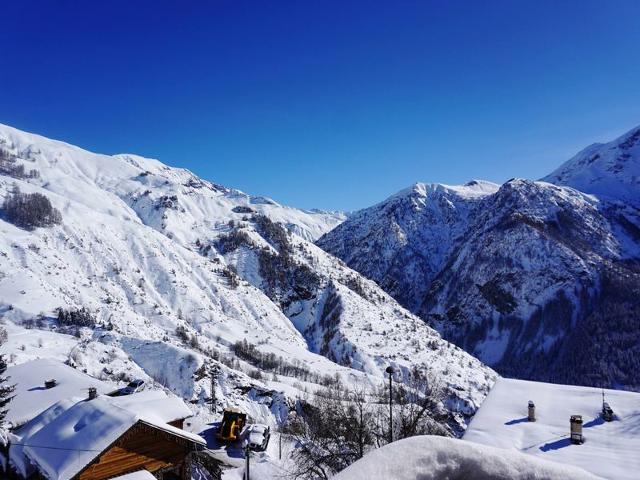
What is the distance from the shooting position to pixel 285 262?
19312 cm

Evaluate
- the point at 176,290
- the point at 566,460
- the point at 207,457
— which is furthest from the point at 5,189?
the point at 566,460

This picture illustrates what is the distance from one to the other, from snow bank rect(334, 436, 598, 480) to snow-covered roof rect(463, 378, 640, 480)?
1071cm

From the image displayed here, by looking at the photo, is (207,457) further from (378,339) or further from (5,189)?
(5,189)

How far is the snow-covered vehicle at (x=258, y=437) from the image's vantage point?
35312 millimetres

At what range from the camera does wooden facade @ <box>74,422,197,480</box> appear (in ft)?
68.2

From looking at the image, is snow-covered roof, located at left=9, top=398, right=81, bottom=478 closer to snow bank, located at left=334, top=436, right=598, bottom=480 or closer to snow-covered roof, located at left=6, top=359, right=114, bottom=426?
snow-covered roof, located at left=6, top=359, right=114, bottom=426

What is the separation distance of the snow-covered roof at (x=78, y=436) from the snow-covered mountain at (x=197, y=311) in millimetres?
47608

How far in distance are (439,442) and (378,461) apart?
1.86ft

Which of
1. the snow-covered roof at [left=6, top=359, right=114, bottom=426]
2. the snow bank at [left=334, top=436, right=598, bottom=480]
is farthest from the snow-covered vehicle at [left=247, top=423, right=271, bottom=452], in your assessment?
the snow bank at [left=334, top=436, right=598, bottom=480]

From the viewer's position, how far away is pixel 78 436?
2048cm

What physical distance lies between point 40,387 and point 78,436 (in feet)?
56.1

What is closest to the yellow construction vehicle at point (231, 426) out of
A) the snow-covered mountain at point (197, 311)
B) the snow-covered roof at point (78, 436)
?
the snow-covered roof at point (78, 436)

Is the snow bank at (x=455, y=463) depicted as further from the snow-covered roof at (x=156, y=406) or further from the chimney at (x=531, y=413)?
the snow-covered roof at (x=156, y=406)

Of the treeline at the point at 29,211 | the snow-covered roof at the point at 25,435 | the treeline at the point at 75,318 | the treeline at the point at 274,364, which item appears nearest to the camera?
the snow-covered roof at the point at 25,435
